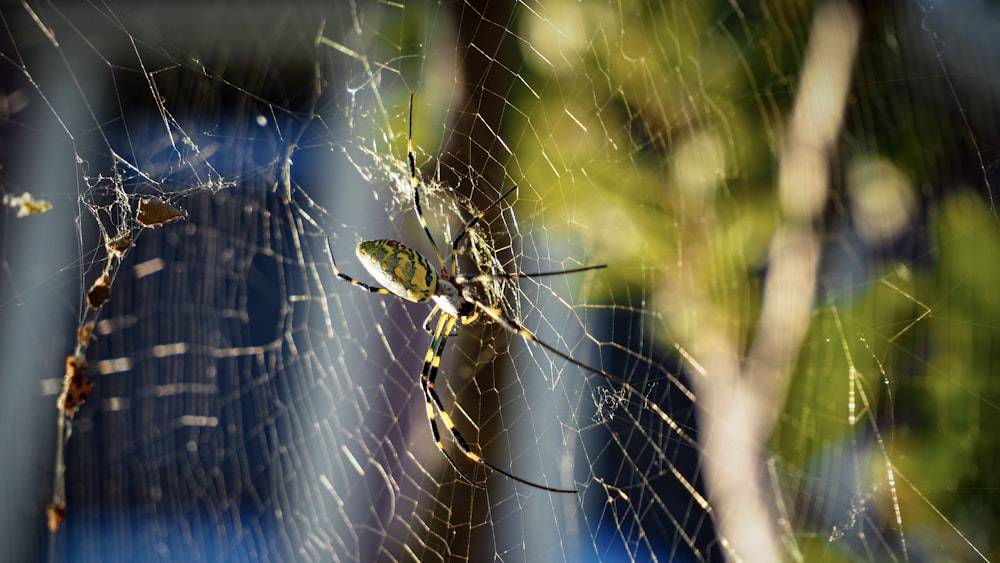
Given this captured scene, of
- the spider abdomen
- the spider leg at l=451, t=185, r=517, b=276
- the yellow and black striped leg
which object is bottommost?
the yellow and black striped leg

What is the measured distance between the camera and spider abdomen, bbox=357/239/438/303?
1.32m

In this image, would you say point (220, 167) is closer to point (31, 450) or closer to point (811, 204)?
point (31, 450)

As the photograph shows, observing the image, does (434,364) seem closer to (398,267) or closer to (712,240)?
(398,267)

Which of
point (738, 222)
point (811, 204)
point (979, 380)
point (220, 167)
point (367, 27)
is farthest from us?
point (220, 167)

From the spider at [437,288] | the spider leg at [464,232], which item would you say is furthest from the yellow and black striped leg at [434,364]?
the spider leg at [464,232]

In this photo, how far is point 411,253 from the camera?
136cm

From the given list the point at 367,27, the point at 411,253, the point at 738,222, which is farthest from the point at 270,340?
the point at 738,222

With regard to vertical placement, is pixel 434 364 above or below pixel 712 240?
below

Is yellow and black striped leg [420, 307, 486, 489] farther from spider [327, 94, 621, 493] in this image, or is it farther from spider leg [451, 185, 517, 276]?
spider leg [451, 185, 517, 276]

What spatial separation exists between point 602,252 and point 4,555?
3666 millimetres

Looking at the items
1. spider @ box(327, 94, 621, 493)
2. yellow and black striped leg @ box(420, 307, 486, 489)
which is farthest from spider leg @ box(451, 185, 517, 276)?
yellow and black striped leg @ box(420, 307, 486, 489)

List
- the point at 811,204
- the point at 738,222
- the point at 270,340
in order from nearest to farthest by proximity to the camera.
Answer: the point at 811,204
the point at 738,222
the point at 270,340

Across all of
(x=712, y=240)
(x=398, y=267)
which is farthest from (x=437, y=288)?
(x=712, y=240)

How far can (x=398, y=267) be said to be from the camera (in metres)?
1.32
